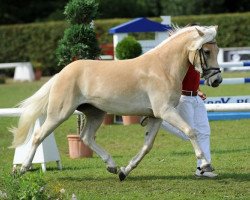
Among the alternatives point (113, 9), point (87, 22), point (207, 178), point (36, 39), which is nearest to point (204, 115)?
point (207, 178)

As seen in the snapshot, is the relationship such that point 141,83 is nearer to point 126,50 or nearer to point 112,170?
point 112,170

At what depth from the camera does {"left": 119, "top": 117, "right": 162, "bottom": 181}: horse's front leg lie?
10.0 metres

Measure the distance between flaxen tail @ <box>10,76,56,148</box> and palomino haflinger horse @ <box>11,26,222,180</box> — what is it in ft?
0.30

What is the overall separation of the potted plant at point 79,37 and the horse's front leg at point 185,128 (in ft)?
11.4

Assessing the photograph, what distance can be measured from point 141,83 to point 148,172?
1.52 meters

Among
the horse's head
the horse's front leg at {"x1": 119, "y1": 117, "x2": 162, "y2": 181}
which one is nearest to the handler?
the horse's front leg at {"x1": 119, "y1": 117, "x2": 162, "y2": 181}

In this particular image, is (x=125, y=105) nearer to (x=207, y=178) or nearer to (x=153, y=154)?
(x=207, y=178)

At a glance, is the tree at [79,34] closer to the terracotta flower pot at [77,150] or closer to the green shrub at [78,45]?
the green shrub at [78,45]

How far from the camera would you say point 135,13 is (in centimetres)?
5278

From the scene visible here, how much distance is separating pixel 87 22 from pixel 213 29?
13.4 feet

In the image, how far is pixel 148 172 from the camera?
10734 mm

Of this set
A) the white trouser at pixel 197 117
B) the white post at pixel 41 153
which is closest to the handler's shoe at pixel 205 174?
the white trouser at pixel 197 117

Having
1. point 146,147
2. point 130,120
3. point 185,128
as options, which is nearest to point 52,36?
point 130,120

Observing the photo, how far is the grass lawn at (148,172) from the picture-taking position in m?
8.89
